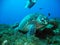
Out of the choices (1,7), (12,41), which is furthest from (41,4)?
(12,41)

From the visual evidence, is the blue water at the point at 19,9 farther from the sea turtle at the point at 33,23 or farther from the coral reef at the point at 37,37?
the sea turtle at the point at 33,23

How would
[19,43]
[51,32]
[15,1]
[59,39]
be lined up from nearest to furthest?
[19,43]
[59,39]
[51,32]
[15,1]

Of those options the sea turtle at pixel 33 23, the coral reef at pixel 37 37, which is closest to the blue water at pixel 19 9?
the coral reef at pixel 37 37

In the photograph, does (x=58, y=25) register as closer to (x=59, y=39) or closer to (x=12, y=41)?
(x=59, y=39)

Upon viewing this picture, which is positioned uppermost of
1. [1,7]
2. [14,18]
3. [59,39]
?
[1,7]

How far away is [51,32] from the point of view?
538 centimetres

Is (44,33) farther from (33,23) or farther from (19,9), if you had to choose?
(19,9)

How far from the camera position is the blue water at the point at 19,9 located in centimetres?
650

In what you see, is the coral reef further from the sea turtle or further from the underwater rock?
the sea turtle

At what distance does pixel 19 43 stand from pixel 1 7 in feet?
8.78

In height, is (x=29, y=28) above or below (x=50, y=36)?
above

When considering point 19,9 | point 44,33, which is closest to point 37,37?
point 44,33

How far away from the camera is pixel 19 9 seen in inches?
264

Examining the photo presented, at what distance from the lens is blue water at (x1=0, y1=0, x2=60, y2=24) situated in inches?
256
